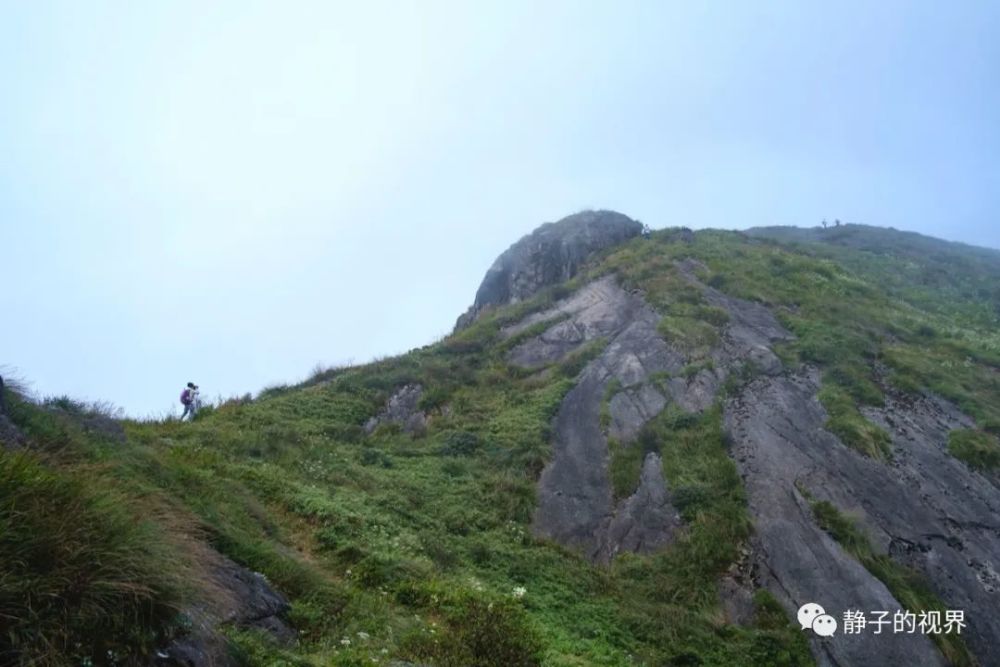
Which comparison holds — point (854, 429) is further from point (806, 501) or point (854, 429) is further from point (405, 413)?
point (405, 413)

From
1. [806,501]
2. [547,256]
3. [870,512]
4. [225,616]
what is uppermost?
[547,256]

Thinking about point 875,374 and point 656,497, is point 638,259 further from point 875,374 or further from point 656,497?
point 656,497

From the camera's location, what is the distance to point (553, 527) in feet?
51.6

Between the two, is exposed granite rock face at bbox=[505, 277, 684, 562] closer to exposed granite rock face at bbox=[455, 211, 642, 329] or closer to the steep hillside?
the steep hillside

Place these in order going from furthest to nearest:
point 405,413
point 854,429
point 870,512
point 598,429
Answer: point 405,413 → point 598,429 → point 854,429 → point 870,512

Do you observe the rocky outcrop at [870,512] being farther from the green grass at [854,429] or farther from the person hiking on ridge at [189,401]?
the person hiking on ridge at [189,401]

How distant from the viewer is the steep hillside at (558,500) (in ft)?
20.2

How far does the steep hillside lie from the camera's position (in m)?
6.17


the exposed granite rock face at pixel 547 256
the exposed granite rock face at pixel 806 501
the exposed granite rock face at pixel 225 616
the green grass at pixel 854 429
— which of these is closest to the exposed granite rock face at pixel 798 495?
the exposed granite rock face at pixel 806 501

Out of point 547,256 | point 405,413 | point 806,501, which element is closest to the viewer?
point 806,501

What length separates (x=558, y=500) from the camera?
16.7 meters

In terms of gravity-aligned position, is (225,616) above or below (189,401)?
below

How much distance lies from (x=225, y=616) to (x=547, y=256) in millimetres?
31452

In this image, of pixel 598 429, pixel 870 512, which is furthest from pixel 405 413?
pixel 870 512
